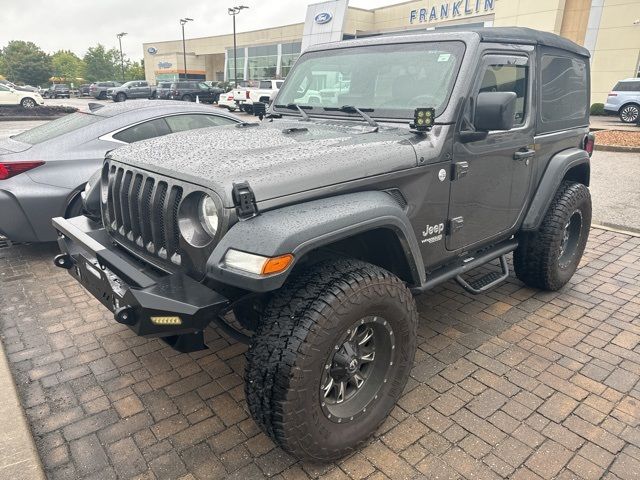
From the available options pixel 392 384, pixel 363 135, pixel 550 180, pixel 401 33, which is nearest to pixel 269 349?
pixel 392 384

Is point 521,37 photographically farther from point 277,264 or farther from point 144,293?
point 144,293

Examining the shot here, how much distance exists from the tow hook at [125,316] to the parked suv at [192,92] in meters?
31.9

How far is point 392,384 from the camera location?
2631 millimetres

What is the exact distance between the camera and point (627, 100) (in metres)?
19.6

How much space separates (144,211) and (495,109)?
2.04 meters

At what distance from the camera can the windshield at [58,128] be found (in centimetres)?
514

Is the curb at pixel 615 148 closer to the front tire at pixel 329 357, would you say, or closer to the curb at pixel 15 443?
the front tire at pixel 329 357

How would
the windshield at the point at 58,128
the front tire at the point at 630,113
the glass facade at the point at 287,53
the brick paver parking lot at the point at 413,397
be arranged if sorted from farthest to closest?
the glass facade at the point at 287,53
the front tire at the point at 630,113
the windshield at the point at 58,128
the brick paver parking lot at the point at 413,397

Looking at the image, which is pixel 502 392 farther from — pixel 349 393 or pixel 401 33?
pixel 401 33

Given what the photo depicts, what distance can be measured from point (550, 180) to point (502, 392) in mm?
1814

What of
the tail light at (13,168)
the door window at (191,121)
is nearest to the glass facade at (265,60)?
the door window at (191,121)

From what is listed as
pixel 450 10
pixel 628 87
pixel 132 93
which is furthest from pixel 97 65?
pixel 628 87

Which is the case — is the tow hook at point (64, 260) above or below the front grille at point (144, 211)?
below

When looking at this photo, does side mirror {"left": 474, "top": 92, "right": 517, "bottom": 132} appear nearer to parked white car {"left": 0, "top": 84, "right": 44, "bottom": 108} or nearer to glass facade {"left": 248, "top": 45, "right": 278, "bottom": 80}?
parked white car {"left": 0, "top": 84, "right": 44, "bottom": 108}
